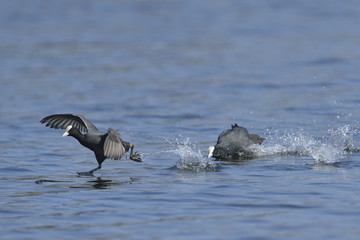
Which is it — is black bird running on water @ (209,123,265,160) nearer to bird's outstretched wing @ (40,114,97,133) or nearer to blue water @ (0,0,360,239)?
blue water @ (0,0,360,239)

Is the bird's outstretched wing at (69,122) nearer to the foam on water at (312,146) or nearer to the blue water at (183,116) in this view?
the blue water at (183,116)

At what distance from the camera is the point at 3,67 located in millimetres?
17531

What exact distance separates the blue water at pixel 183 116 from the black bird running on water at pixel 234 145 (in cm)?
14

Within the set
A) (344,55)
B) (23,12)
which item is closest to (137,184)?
(344,55)

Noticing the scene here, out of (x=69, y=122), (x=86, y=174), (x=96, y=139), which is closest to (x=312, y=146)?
(x=96, y=139)

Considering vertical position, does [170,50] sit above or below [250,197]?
above

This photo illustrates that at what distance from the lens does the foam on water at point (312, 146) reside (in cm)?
830

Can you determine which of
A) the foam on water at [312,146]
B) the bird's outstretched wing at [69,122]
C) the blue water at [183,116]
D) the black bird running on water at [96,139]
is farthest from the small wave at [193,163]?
the bird's outstretched wing at [69,122]

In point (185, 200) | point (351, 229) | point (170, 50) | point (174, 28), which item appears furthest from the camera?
point (174, 28)

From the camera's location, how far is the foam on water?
830cm

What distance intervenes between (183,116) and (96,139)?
4.11m

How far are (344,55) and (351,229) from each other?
12.1 metres

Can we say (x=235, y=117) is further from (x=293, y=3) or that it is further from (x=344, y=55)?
(x=293, y=3)

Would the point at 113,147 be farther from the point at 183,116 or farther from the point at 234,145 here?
the point at 183,116
